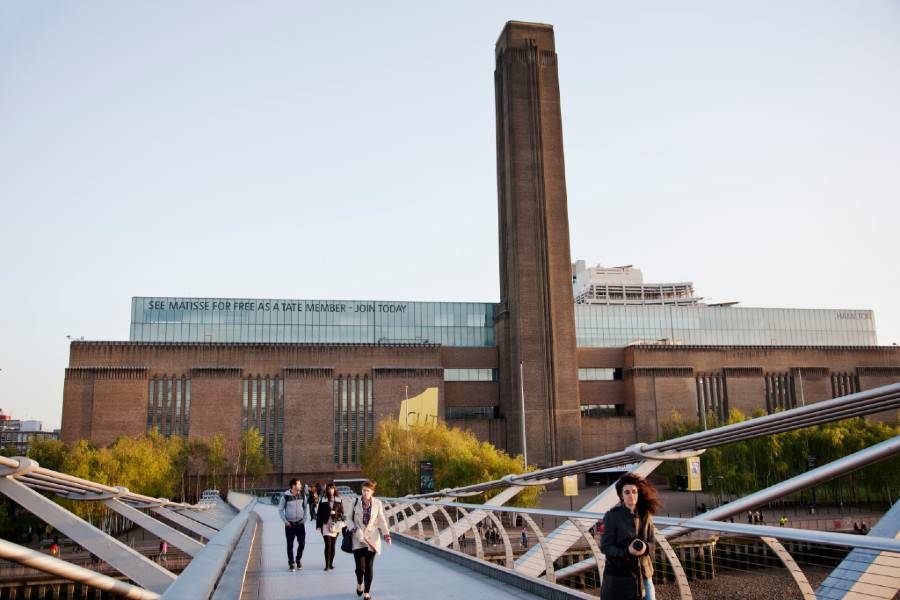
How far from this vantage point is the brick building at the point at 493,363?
7025 centimetres

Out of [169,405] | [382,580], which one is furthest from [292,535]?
[169,405]

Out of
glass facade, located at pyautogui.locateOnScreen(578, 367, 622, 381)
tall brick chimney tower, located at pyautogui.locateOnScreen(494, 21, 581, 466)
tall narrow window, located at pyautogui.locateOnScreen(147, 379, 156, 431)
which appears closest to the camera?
tall narrow window, located at pyautogui.locateOnScreen(147, 379, 156, 431)

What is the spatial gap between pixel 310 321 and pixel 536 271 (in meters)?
22.7

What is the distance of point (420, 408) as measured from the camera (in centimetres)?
7188

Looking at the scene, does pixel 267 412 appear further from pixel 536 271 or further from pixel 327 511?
pixel 327 511

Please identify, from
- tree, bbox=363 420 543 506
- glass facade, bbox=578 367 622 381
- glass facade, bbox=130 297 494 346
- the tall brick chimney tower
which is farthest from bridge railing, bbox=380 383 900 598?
glass facade, bbox=130 297 494 346

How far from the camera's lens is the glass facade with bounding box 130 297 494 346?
77.6m

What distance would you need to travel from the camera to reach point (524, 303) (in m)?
72.0

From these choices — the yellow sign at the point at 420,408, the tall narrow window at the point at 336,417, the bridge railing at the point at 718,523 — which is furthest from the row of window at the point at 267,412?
the bridge railing at the point at 718,523

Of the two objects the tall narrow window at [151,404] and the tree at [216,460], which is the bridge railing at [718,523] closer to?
the tree at [216,460]

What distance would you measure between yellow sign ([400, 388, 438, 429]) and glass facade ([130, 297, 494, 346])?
761 cm

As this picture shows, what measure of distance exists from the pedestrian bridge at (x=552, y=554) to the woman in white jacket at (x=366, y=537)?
2.31 feet

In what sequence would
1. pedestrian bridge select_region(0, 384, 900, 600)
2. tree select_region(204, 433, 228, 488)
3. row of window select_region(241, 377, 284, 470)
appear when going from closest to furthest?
pedestrian bridge select_region(0, 384, 900, 600), tree select_region(204, 433, 228, 488), row of window select_region(241, 377, 284, 470)

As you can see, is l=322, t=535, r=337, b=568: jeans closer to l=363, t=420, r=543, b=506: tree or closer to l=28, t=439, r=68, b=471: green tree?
l=363, t=420, r=543, b=506: tree
